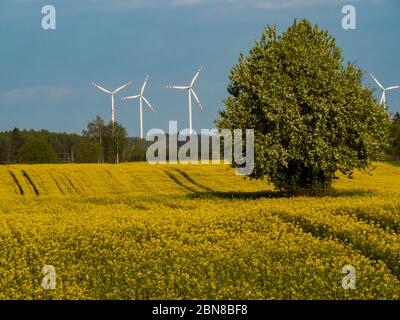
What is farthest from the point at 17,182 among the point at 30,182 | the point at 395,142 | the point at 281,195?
the point at 395,142

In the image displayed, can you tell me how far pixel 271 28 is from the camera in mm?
47406

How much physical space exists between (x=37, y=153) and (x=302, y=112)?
12196cm

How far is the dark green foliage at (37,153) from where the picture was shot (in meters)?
157

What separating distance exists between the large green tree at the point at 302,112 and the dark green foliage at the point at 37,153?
117 m

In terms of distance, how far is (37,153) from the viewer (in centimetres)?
15775

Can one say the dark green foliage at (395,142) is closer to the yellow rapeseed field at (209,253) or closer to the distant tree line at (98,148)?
the distant tree line at (98,148)

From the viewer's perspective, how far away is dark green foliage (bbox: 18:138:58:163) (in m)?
157

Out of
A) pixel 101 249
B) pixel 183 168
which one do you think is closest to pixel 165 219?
pixel 101 249

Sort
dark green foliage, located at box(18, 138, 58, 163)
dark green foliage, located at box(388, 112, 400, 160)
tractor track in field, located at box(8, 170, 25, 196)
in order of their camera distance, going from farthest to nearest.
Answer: dark green foliage, located at box(18, 138, 58, 163) → dark green foliage, located at box(388, 112, 400, 160) → tractor track in field, located at box(8, 170, 25, 196)

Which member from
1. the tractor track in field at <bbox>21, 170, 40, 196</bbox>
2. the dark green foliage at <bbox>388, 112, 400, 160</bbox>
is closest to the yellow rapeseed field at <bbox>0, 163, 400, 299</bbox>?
the tractor track in field at <bbox>21, 170, 40, 196</bbox>

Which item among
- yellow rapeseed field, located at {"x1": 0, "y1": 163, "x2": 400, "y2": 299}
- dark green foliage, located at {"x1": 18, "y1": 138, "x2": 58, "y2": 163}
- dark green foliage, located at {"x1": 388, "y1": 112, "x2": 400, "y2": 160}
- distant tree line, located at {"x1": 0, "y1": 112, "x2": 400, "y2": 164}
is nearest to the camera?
yellow rapeseed field, located at {"x1": 0, "y1": 163, "x2": 400, "y2": 299}

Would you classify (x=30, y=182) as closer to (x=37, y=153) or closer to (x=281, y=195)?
Answer: (x=281, y=195)

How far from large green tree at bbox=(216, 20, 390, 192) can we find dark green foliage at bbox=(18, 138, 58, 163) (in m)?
117

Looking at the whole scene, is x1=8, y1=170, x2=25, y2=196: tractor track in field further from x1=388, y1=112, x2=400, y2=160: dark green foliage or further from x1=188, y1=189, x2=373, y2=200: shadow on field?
x1=388, y1=112, x2=400, y2=160: dark green foliage
